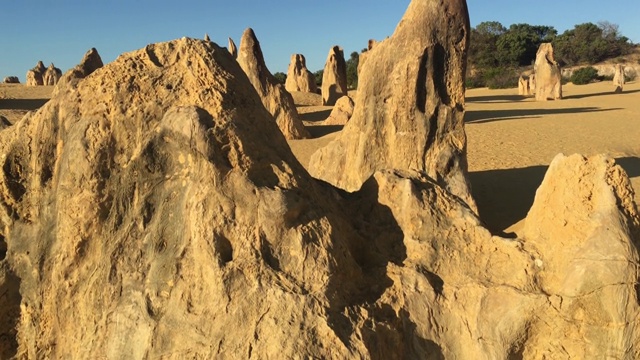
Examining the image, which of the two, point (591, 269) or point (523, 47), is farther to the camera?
point (523, 47)

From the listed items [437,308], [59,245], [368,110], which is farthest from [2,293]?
[368,110]

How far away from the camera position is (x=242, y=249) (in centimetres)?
270

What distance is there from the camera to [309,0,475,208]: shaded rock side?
7543 mm

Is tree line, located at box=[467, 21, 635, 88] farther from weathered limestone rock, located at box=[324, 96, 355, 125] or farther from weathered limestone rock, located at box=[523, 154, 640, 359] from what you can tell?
weathered limestone rock, located at box=[523, 154, 640, 359]

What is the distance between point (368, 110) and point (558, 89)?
20.3 metres

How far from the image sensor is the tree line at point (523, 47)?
43.3 meters

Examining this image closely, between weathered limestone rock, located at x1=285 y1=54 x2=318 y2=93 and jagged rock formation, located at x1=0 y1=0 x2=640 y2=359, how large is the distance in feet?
79.9

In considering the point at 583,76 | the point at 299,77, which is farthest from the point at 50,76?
the point at 583,76

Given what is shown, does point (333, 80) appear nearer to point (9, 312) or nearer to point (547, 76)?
point (547, 76)

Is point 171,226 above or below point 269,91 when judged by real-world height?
below

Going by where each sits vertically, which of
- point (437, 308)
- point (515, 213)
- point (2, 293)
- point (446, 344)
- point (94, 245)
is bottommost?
point (515, 213)

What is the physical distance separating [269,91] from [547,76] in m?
14.9

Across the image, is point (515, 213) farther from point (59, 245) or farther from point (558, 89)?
point (558, 89)

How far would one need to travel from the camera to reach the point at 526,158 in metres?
12.0
